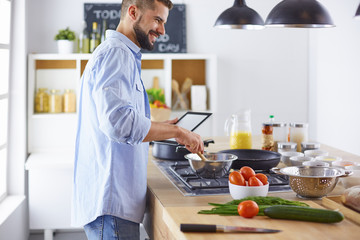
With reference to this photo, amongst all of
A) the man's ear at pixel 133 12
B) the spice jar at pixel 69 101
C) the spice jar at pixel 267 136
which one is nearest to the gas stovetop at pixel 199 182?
the spice jar at pixel 267 136

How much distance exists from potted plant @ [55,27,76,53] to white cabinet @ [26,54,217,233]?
7 centimetres

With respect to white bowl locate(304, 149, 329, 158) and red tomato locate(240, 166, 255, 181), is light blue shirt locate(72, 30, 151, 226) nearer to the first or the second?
red tomato locate(240, 166, 255, 181)

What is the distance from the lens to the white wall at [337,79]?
200 inches

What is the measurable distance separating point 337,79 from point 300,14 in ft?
8.78

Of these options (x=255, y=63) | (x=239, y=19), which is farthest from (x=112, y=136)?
(x=255, y=63)

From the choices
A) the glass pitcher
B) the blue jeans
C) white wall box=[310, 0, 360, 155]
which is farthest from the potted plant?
the blue jeans

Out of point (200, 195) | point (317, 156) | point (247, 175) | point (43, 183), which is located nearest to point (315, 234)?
point (247, 175)

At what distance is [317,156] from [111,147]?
135 cm

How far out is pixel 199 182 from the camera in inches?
102

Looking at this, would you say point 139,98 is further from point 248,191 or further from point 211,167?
point 248,191

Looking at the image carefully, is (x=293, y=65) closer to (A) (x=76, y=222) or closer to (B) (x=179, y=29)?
(B) (x=179, y=29)

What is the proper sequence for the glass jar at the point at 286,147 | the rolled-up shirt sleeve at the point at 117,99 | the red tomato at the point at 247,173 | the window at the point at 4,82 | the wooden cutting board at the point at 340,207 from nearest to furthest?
the wooden cutting board at the point at 340,207, the rolled-up shirt sleeve at the point at 117,99, the red tomato at the point at 247,173, the glass jar at the point at 286,147, the window at the point at 4,82

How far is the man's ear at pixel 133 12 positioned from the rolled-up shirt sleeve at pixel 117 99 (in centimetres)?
23

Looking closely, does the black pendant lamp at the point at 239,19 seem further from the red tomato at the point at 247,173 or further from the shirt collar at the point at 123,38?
the red tomato at the point at 247,173
